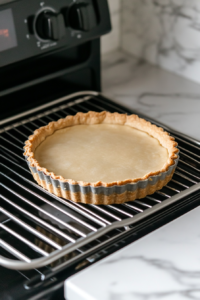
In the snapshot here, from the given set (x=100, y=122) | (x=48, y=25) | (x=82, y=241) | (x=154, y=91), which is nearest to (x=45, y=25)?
(x=48, y=25)

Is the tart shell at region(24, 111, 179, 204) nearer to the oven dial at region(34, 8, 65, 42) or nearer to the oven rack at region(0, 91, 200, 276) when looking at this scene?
the oven rack at region(0, 91, 200, 276)

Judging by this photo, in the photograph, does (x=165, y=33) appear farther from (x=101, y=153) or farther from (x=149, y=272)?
(x=149, y=272)

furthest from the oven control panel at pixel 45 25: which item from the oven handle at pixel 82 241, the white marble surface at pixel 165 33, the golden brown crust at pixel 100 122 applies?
the oven handle at pixel 82 241

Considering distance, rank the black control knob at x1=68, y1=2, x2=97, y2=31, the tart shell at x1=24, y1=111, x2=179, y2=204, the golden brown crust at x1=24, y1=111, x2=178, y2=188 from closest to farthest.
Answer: the tart shell at x1=24, y1=111, x2=179, y2=204
the golden brown crust at x1=24, y1=111, x2=178, y2=188
the black control knob at x1=68, y1=2, x2=97, y2=31

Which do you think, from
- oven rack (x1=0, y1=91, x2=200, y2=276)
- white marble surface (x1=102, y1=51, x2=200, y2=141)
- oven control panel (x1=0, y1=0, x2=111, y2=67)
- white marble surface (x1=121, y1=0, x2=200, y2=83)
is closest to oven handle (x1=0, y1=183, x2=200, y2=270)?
oven rack (x1=0, y1=91, x2=200, y2=276)

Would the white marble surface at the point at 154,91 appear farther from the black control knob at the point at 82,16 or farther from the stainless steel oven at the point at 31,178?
the black control knob at the point at 82,16
